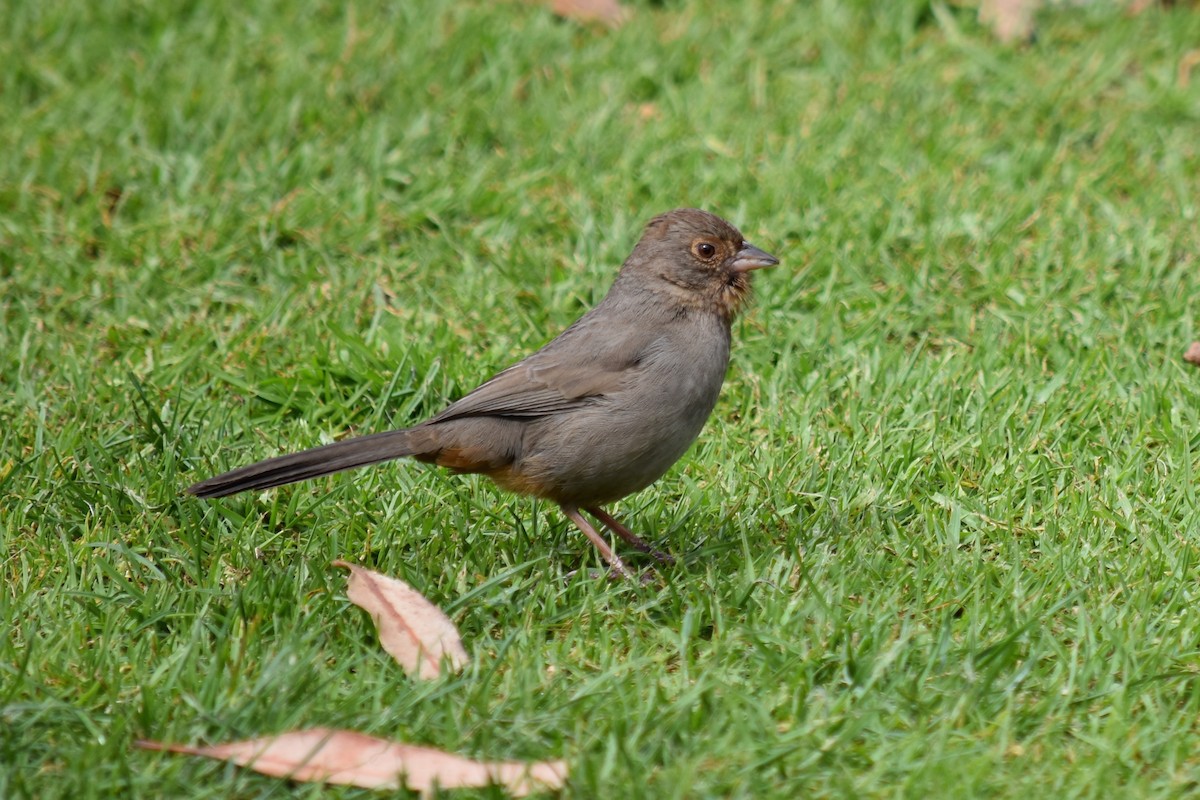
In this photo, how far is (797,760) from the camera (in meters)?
3.43

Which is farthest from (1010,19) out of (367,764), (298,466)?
(367,764)

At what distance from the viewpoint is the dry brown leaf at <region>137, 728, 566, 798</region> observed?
10.8 feet

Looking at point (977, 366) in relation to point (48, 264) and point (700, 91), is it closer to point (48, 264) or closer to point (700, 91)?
point (700, 91)

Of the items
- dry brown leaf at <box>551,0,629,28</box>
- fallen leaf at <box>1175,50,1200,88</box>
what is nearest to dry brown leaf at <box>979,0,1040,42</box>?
fallen leaf at <box>1175,50,1200,88</box>

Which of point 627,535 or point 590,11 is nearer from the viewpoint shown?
point 627,535

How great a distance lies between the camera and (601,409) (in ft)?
14.5

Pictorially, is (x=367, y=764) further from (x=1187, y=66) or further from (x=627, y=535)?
(x=1187, y=66)

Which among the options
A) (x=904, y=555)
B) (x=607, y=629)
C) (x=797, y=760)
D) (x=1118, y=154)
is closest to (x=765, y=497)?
(x=904, y=555)

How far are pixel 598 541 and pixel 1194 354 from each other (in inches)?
97.0

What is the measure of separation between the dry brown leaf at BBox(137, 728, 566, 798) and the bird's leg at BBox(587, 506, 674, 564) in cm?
121

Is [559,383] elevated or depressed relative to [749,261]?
depressed

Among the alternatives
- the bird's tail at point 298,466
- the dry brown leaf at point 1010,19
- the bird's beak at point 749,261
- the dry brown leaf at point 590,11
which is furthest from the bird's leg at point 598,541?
the dry brown leaf at point 1010,19

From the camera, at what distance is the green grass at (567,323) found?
11.7ft

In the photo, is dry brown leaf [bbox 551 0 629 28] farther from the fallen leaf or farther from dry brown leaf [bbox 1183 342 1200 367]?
dry brown leaf [bbox 1183 342 1200 367]
